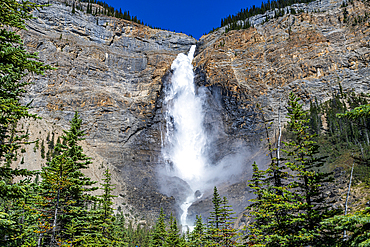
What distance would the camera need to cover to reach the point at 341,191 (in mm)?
50000

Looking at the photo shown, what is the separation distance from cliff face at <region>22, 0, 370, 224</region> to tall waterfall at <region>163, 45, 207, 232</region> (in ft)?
12.6

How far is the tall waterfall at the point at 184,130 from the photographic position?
10256 cm

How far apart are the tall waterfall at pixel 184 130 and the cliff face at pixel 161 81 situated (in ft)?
12.6

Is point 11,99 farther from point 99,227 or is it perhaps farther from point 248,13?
point 248,13

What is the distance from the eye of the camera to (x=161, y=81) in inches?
4611

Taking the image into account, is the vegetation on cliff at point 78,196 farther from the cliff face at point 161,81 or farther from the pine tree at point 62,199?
the cliff face at point 161,81

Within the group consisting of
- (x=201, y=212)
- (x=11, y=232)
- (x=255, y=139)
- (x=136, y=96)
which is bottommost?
(x=11, y=232)

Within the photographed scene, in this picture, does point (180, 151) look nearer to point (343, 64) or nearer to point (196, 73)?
point (196, 73)

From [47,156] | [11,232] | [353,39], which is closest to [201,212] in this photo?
[47,156]

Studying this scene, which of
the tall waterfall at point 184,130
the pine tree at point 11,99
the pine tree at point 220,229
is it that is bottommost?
the pine tree at point 220,229

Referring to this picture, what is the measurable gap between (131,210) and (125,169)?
1841cm

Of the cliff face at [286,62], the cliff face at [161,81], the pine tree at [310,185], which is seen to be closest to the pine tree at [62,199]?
the pine tree at [310,185]

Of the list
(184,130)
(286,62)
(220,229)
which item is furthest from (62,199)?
(286,62)

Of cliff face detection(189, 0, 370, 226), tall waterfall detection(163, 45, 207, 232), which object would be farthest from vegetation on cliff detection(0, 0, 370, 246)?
cliff face detection(189, 0, 370, 226)
